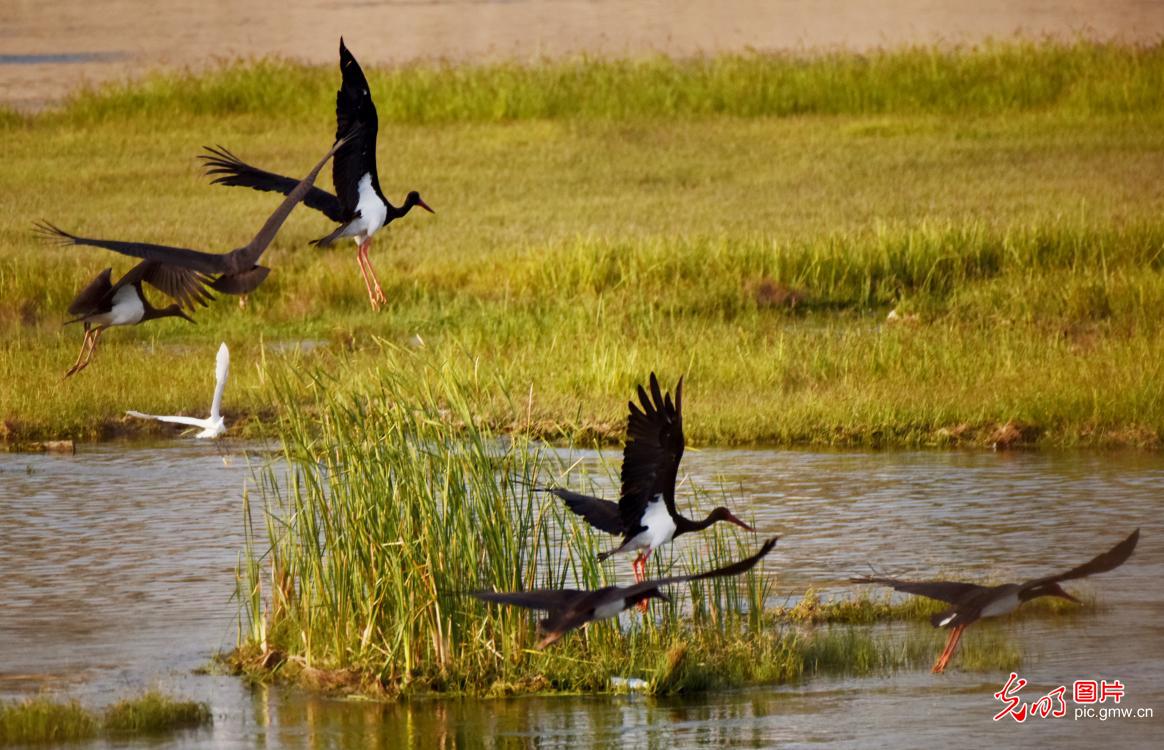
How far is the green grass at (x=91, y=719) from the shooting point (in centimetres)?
802

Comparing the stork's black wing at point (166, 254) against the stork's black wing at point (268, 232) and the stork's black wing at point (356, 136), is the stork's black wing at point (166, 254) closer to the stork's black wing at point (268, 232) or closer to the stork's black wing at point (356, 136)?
the stork's black wing at point (268, 232)

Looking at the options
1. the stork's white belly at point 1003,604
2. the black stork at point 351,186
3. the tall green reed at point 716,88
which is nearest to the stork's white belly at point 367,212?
the black stork at point 351,186

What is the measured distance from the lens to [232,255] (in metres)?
8.48

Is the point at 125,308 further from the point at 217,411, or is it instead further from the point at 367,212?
the point at 367,212

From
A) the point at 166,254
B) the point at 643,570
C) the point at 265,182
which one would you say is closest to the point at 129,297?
the point at 265,182

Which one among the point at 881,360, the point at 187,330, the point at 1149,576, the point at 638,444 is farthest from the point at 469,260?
the point at 638,444

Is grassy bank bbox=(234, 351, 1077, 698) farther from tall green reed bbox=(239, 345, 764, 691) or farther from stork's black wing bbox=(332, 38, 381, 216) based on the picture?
stork's black wing bbox=(332, 38, 381, 216)

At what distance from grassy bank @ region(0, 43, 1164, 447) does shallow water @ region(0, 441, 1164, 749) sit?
0.86 meters

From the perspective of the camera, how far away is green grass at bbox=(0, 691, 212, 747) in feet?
26.3

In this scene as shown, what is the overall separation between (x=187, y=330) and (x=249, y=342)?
35.2 inches

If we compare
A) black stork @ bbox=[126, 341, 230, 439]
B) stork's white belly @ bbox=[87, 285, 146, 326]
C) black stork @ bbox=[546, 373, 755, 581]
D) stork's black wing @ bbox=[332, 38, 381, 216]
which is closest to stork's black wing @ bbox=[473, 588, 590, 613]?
black stork @ bbox=[546, 373, 755, 581]

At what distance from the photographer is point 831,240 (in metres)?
19.6

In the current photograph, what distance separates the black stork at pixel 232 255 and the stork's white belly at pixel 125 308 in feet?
3.98

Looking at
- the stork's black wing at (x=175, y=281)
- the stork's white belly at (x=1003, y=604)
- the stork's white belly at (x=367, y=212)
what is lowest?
the stork's white belly at (x=1003, y=604)
